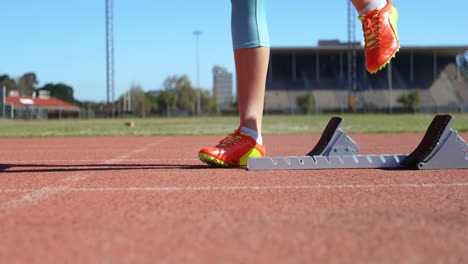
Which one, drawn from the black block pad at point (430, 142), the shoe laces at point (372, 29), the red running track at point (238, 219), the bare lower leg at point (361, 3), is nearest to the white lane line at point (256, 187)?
the red running track at point (238, 219)

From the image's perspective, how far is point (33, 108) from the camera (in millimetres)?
46438

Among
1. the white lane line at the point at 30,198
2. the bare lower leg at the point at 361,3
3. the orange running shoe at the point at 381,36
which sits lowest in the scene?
the white lane line at the point at 30,198

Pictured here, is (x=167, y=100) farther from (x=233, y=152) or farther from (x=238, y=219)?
(x=238, y=219)

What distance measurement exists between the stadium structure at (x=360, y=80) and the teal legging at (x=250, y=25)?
33.9 m

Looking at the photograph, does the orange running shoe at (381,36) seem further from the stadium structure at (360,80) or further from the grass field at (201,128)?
the stadium structure at (360,80)

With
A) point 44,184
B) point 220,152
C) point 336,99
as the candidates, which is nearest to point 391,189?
point 220,152

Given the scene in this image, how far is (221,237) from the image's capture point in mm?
858

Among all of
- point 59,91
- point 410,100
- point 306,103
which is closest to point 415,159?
point 306,103

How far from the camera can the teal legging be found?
2.17 metres

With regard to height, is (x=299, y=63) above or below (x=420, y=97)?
above

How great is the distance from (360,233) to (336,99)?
38408 mm

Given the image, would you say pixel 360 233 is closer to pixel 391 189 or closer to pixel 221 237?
pixel 221 237

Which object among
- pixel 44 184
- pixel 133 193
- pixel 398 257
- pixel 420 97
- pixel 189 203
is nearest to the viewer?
pixel 398 257

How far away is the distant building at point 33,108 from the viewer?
3462cm
